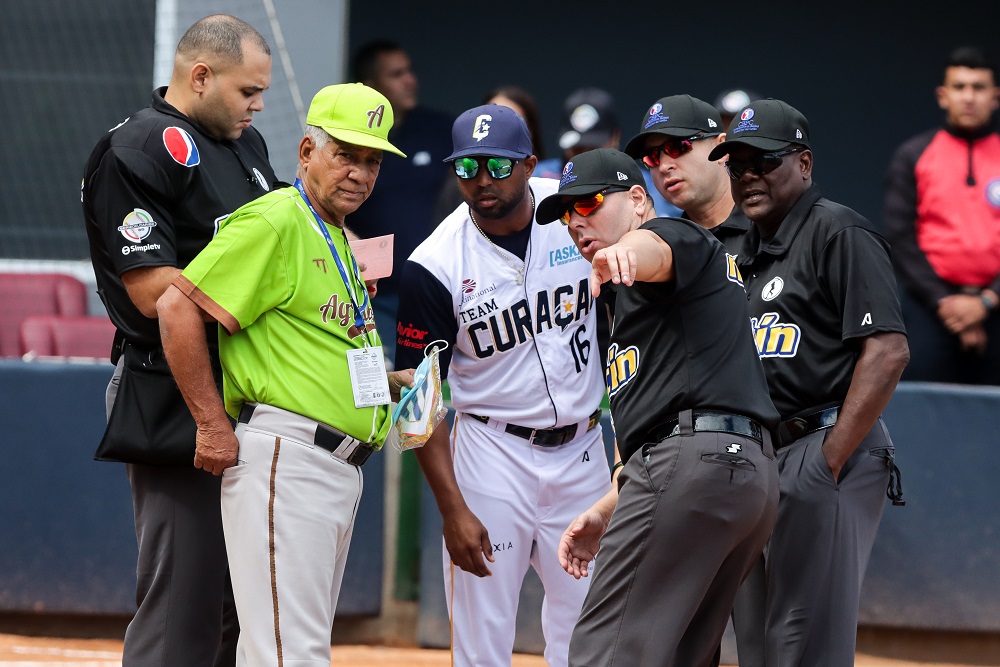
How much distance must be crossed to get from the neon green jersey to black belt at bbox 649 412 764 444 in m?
0.76

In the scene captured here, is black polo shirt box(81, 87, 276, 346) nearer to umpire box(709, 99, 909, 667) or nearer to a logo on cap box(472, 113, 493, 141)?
a logo on cap box(472, 113, 493, 141)

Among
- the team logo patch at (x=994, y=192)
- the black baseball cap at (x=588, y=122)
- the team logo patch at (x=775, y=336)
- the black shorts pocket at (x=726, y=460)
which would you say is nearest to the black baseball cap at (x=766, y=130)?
the team logo patch at (x=775, y=336)

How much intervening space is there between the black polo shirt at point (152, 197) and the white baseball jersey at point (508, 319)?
0.66 metres

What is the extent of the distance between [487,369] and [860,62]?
A: 21.4ft

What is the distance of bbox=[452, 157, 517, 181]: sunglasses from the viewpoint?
12.5 ft

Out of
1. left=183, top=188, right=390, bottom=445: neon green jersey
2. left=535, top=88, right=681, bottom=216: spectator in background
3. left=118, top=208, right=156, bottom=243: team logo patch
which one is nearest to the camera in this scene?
left=183, top=188, right=390, bottom=445: neon green jersey

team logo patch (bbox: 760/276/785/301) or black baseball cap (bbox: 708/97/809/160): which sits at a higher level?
black baseball cap (bbox: 708/97/809/160)

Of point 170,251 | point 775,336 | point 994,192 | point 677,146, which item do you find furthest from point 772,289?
point 994,192

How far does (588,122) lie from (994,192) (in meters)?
2.23

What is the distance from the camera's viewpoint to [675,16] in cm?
947

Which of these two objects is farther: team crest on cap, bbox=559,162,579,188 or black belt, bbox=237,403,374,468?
team crest on cap, bbox=559,162,579,188

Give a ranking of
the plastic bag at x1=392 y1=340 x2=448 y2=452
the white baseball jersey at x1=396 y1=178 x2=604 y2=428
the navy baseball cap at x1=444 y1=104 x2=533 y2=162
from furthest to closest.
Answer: the white baseball jersey at x1=396 y1=178 x2=604 y2=428 < the navy baseball cap at x1=444 y1=104 x2=533 y2=162 < the plastic bag at x1=392 y1=340 x2=448 y2=452

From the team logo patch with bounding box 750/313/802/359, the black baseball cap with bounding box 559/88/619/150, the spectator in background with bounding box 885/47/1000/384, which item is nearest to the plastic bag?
the team logo patch with bounding box 750/313/802/359

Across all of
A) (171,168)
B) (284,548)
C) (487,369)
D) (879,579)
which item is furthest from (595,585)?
(879,579)
